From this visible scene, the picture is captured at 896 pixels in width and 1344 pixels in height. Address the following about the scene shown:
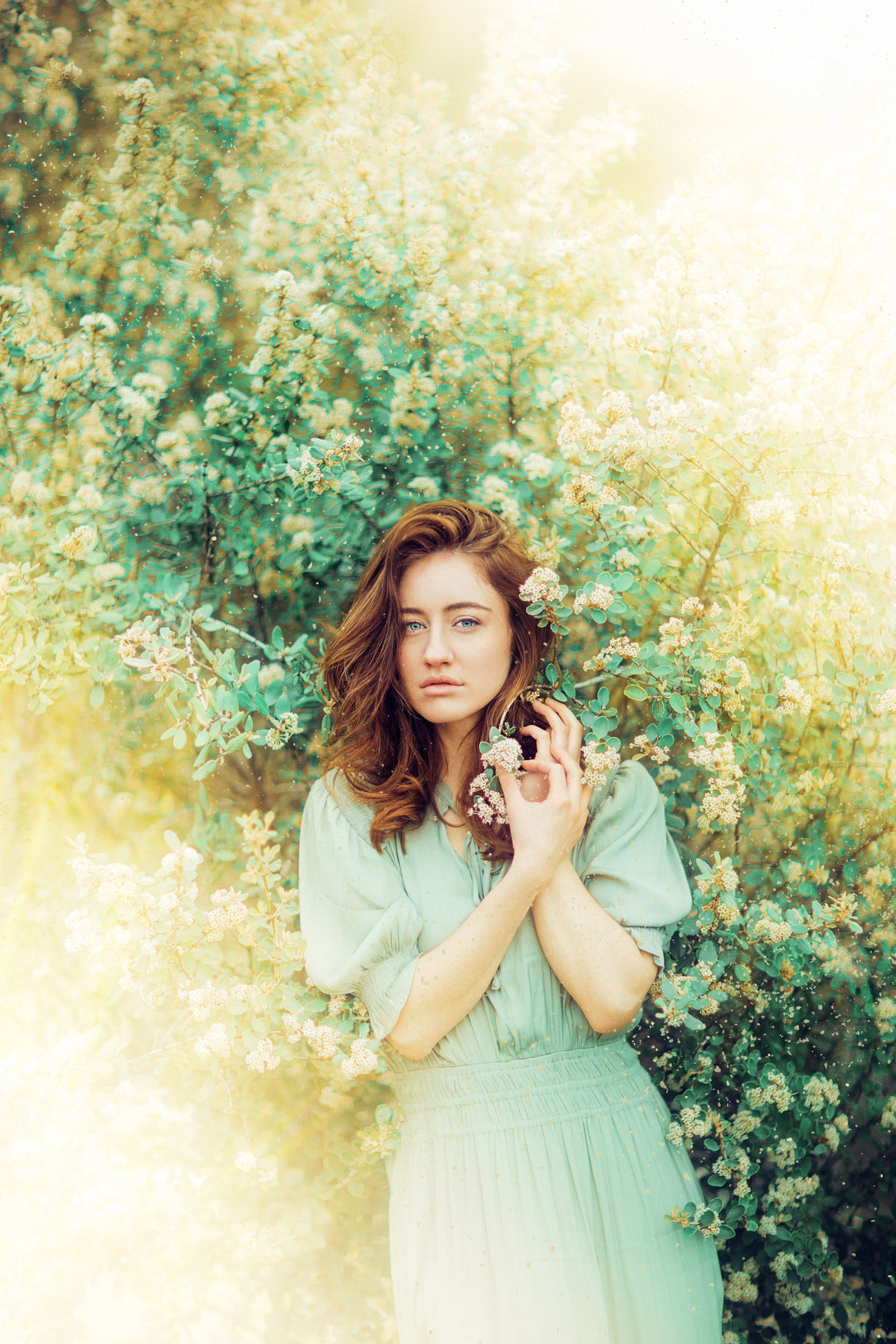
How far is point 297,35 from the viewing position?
1688 millimetres

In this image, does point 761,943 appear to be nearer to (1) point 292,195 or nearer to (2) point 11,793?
(2) point 11,793

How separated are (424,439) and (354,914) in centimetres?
87

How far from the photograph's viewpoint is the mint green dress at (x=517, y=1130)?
1362 millimetres

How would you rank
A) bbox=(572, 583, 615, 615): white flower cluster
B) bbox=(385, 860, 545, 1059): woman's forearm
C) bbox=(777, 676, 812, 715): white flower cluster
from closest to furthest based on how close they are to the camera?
1. bbox=(385, 860, 545, 1059): woman's forearm
2. bbox=(572, 583, 615, 615): white flower cluster
3. bbox=(777, 676, 812, 715): white flower cluster

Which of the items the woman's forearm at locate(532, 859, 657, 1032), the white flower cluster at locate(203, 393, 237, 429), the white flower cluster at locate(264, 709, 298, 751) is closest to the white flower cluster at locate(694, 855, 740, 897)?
the woman's forearm at locate(532, 859, 657, 1032)

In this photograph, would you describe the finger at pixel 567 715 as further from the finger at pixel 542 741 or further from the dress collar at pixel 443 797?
the dress collar at pixel 443 797

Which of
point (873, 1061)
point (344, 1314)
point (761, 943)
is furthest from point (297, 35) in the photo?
point (344, 1314)

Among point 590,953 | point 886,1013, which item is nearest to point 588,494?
point 590,953

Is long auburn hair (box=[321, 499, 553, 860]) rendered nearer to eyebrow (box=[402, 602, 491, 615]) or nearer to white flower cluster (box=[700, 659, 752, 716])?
eyebrow (box=[402, 602, 491, 615])

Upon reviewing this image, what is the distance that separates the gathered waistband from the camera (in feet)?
4.65

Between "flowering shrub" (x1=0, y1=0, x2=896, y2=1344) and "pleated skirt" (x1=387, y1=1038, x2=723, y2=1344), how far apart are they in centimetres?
21

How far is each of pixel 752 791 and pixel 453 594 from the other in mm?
711

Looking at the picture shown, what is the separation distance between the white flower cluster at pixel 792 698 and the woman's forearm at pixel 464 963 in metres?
0.54

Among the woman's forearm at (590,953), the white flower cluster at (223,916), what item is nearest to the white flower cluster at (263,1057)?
the white flower cluster at (223,916)
